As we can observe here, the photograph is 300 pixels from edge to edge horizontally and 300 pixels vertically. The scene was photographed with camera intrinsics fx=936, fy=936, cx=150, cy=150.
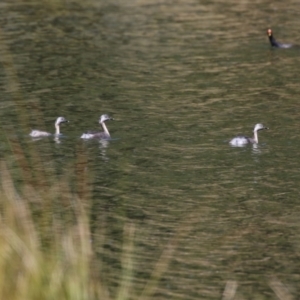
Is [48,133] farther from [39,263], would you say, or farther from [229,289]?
[39,263]

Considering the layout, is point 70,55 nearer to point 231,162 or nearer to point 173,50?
point 173,50

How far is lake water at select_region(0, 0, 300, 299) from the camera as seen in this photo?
11602 mm

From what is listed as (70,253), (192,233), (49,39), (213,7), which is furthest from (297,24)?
(70,253)

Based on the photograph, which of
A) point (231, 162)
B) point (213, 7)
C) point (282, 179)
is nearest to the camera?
point (282, 179)

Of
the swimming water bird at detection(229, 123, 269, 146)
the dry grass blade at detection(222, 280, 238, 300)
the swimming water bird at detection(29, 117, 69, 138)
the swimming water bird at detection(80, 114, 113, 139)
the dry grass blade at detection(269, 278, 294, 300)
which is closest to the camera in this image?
the dry grass blade at detection(222, 280, 238, 300)

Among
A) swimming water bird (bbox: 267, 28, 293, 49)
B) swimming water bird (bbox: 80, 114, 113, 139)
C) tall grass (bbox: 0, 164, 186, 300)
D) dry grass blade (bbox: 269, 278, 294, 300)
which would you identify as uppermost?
tall grass (bbox: 0, 164, 186, 300)

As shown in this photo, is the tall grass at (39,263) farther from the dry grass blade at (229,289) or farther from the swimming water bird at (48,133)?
the swimming water bird at (48,133)

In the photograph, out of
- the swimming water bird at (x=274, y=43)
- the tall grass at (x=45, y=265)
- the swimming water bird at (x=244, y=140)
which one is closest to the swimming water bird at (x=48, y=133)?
the swimming water bird at (x=244, y=140)

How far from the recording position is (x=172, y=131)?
1864 cm

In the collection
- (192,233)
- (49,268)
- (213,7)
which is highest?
(49,268)

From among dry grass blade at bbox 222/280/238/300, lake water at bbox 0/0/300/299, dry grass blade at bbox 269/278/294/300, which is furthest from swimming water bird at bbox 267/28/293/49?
dry grass blade at bbox 222/280/238/300

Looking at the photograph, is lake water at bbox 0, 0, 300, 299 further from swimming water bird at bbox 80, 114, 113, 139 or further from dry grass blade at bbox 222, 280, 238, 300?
swimming water bird at bbox 80, 114, 113, 139

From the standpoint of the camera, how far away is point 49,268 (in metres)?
7.36

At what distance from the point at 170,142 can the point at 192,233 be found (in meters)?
5.31
